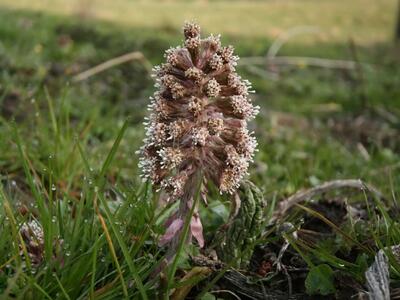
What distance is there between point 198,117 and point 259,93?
6715 millimetres

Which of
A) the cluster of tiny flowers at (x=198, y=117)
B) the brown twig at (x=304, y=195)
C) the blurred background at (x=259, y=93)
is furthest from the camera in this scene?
the blurred background at (x=259, y=93)

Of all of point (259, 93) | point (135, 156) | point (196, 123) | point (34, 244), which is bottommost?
point (259, 93)

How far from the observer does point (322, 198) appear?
3.12 m

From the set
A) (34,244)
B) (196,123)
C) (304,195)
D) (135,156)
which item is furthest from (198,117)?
(135,156)

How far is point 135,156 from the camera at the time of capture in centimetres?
419

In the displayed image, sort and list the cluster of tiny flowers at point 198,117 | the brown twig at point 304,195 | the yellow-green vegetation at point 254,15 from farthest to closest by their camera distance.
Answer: the yellow-green vegetation at point 254,15 → the brown twig at point 304,195 → the cluster of tiny flowers at point 198,117

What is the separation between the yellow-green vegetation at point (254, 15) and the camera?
50.5 ft

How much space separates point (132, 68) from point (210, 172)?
6.06 metres

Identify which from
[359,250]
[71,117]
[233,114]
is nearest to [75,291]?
[233,114]

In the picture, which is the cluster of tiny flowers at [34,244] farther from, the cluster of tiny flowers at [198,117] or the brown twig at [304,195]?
the brown twig at [304,195]

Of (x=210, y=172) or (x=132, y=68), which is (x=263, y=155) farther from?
(x=132, y=68)

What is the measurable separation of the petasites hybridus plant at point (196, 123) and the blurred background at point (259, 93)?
81cm

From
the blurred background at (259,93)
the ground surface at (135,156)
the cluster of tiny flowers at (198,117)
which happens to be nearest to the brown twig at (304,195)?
the ground surface at (135,156)

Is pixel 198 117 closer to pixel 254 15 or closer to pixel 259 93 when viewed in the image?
pixel 259 93
